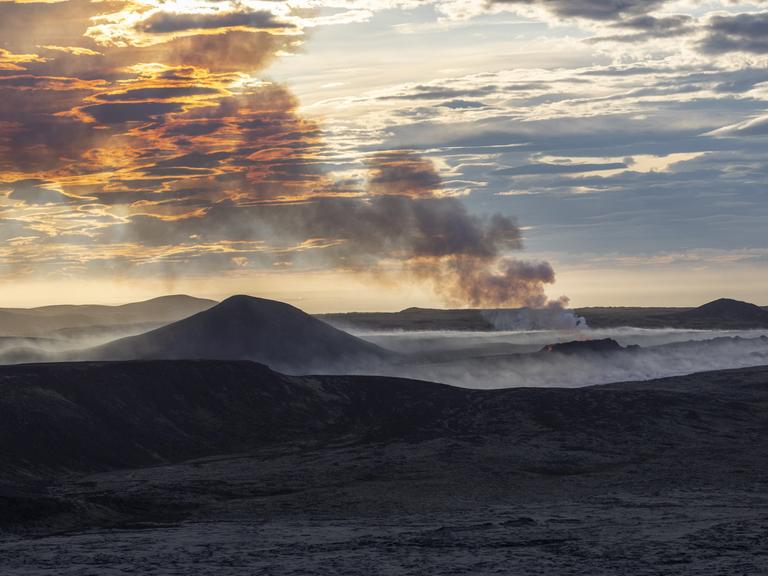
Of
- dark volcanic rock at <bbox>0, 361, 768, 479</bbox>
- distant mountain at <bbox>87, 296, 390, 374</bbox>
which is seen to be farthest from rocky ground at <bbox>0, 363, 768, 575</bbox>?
distant mountain at <bbox>87, 296, 390, 374</bbox>

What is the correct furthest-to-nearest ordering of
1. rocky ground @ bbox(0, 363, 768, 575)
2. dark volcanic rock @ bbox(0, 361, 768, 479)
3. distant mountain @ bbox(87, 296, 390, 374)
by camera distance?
distant mountain @ bbox(87, 296, 390, 374)
dark volcanic rock @ bbox(0, 361, 768, 479)
rocky ground @ bbox(0, 363, 768, 575)

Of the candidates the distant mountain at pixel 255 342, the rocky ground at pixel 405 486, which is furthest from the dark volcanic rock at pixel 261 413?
the distant mountain at pixel 255 342

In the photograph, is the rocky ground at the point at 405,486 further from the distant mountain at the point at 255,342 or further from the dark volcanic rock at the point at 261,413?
the distant mountain at the point at 255,342

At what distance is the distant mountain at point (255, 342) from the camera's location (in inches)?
5674

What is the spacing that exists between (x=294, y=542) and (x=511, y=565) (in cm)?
1073

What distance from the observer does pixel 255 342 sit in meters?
148

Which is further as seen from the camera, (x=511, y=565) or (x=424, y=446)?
(x=424, y=446)

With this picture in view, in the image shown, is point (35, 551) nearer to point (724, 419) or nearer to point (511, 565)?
point (511, 565)

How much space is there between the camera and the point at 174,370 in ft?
345

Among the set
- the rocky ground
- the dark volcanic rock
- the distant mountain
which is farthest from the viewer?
the distant mountain

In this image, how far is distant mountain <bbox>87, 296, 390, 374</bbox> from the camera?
144 meters

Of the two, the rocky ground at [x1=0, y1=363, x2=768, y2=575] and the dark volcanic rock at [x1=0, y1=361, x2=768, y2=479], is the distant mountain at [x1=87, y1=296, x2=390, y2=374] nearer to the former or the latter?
the dark volcanic rock at [x1=0, y1=361, x2=768, y2=479]


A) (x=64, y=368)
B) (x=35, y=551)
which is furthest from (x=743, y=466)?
(x=64, y=368)

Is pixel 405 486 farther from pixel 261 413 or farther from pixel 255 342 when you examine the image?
pixel 255 342
